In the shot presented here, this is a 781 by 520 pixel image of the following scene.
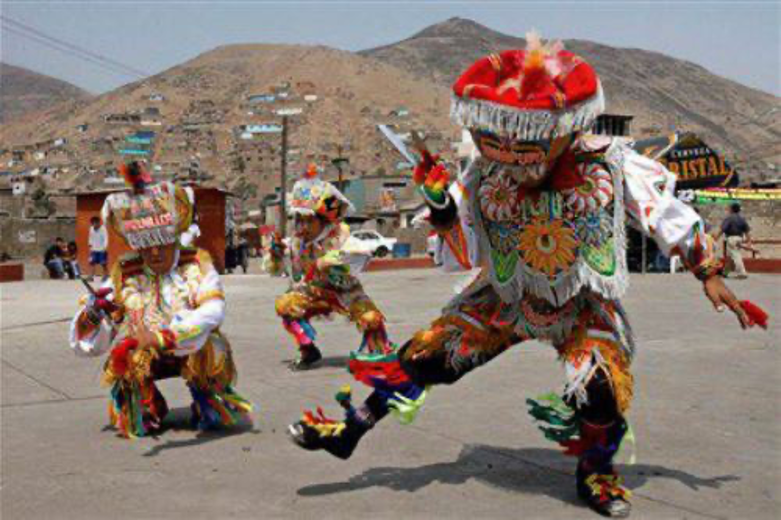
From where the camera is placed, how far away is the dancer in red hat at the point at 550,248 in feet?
13.4

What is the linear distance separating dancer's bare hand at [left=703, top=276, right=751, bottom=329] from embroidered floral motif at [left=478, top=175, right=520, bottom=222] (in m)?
0.93

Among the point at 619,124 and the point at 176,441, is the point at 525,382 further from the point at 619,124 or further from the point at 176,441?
the point at 619,124

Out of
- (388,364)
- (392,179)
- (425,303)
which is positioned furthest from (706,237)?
(392,179)

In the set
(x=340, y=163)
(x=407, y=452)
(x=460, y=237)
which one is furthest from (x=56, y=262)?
(x=460, y=237)

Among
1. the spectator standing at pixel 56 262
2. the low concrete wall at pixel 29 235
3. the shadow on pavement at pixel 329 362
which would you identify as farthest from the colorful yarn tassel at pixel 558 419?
the low concrete wall at pixel 29 235

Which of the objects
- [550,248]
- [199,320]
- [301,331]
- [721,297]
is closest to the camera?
[721,297]

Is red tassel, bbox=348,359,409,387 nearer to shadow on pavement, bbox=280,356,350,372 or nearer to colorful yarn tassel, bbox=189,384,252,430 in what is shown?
colorful yarn tassel, bbox=189,384,252,430

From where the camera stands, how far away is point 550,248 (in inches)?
167

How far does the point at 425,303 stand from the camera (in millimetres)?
14398

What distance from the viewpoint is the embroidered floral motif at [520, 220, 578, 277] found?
4.21 metres

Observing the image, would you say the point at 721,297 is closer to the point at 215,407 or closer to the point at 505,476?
the point at 505,476

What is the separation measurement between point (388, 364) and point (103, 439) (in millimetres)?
2135

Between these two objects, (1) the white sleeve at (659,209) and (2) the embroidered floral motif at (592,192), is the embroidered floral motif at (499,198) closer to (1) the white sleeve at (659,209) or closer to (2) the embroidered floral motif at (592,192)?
(2) the embroidered floral motif at (592,192)

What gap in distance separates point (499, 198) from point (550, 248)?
346 millimetres
